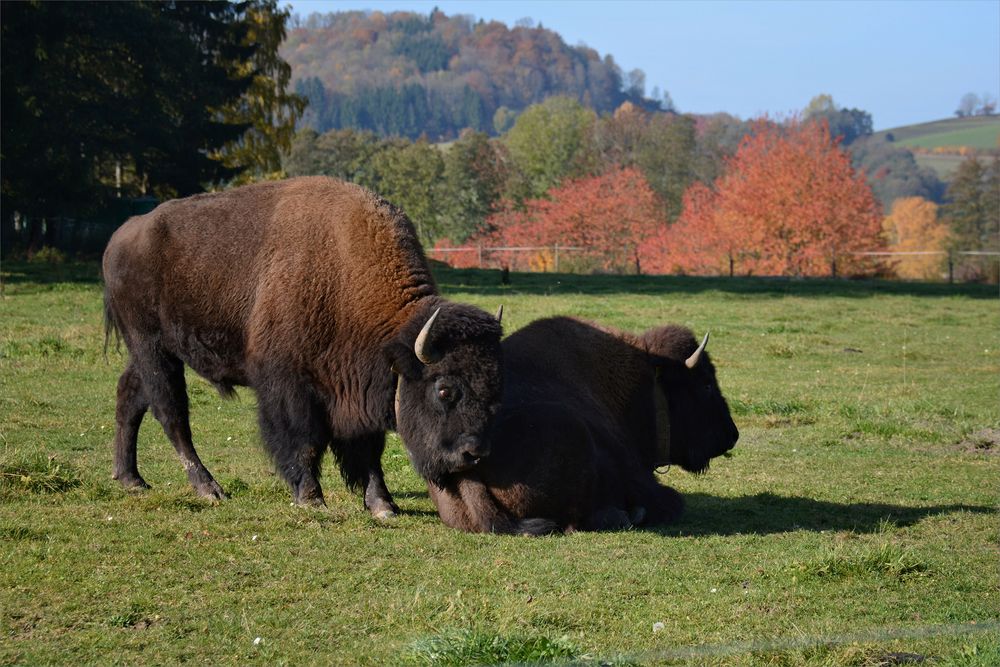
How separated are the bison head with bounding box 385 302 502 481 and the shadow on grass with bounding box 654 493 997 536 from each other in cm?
166

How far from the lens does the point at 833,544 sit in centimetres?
811

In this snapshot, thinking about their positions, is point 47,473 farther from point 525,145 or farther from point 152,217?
point 525,145

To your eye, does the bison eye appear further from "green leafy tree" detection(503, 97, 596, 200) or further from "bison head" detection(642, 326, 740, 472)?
"green leafy tree" detection(503, 97, 596, 200)

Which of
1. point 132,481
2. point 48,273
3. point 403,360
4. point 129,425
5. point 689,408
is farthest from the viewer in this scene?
point 48,273

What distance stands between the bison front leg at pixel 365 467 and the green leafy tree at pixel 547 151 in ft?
264

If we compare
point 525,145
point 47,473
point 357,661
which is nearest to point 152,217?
point 47,473

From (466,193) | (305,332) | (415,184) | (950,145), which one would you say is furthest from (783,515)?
(950,145)

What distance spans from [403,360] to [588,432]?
153 cm

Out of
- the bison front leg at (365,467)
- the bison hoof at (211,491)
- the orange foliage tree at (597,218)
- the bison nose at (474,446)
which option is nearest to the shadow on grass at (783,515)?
the bison nose at (474,446)

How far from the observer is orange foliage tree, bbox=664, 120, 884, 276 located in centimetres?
5909

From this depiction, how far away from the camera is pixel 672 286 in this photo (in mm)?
37938

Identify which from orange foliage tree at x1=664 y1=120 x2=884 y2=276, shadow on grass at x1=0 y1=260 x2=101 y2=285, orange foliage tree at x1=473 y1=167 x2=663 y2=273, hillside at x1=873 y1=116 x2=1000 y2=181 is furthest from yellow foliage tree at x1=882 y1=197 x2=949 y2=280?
shadow on grass at x1=0 y1=260 x2=101 y2=285

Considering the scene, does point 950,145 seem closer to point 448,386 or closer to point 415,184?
point 415,184

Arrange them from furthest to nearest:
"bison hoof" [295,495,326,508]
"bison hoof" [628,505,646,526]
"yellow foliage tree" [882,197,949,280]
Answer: "yellow foliage tree" [882,197,949,280] → "bison hoof" [295,495,326,508] → "bison hoof" [628,505,646,526]
